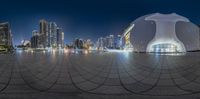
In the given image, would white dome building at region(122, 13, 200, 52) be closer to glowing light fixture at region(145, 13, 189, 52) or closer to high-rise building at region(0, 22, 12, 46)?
glowing light fixture at region(145, 13, 189, 52)

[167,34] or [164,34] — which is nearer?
[167,34]

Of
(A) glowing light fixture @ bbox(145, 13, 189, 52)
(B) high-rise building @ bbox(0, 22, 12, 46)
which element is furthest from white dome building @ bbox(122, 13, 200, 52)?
(B) high-rise building @ bbox(0, 22, 12, 46)

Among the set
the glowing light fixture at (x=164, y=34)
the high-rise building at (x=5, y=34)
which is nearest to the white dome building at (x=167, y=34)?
the glowing light fixture at (x=164, y=34)

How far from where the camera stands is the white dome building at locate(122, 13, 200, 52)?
233ft

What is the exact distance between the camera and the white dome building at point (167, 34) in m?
70.9

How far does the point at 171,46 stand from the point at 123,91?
70.2 meters

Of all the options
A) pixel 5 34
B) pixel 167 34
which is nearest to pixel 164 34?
pixel 167 34

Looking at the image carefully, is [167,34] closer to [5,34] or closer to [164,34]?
[164,34]

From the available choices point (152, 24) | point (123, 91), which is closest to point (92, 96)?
point (123, 91)

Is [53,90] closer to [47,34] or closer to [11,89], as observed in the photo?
[11,89]

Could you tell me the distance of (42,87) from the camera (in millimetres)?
6125

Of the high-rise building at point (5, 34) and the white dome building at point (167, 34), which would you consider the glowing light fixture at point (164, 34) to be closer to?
the white dome building at point (167, 34)

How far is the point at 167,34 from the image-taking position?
2827 inches

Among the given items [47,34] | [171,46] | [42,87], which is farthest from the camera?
[47,34]
